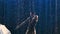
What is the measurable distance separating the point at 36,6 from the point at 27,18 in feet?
0.59

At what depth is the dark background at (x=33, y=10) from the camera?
146 centimetres

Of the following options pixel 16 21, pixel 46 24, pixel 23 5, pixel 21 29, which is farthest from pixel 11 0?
pixel 46 24

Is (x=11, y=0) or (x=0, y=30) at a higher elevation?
(x=11, y=0)

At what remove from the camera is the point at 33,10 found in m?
1.48

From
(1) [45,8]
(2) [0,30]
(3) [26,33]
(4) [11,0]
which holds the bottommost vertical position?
(3) [26,33]

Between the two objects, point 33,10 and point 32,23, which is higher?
point 33,10

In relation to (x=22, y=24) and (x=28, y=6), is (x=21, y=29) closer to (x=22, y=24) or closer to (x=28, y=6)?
(x=22, y=24)

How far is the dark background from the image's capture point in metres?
1.46

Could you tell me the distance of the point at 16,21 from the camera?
1470 mm

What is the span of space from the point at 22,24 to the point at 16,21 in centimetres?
8

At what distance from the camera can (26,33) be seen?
1435 millimetres

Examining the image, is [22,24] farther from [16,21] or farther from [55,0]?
[55,0]

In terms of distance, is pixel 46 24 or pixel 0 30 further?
pixel 46 24

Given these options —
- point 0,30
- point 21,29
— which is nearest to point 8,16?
point 21,29
